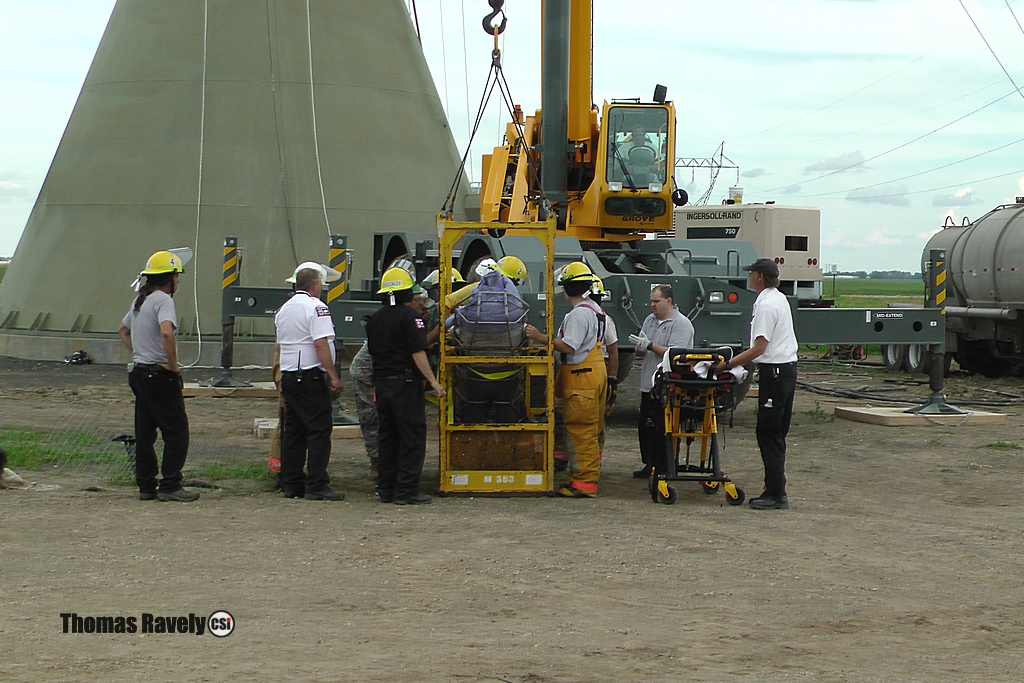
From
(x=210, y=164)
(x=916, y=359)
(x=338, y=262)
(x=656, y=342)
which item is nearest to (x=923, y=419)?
(x=656, y=342)

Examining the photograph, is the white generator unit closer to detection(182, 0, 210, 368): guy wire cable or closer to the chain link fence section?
detection(182, 0, 210, 368): guy wire cable

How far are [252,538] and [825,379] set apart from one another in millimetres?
14710

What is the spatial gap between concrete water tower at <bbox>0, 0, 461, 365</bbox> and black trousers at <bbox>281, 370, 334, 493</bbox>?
10909 mm

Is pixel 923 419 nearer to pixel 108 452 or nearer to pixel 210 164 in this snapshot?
pixel 108 452

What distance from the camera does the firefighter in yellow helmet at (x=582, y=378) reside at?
29.6 feet

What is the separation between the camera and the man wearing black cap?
8.59 meters

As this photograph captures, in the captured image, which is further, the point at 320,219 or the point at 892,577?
the point at 320,219

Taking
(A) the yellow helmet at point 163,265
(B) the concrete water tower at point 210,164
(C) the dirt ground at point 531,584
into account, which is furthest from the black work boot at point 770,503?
(B) the concrete water tower at point 210,164

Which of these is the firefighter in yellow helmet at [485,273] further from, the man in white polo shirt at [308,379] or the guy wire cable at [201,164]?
the guy wire cable at [201,164]

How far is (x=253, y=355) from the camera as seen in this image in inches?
762

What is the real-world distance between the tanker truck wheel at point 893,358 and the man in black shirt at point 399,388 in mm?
→ 14963

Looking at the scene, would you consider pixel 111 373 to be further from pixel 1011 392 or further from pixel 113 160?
pixel 1011 392

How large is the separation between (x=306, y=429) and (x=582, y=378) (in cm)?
206

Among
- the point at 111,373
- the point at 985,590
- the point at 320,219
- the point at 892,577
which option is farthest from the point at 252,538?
the point at 320,219
